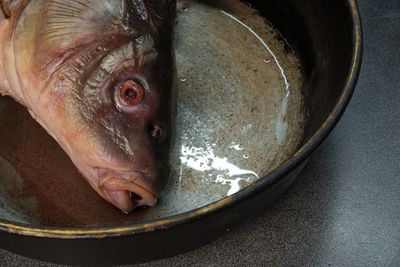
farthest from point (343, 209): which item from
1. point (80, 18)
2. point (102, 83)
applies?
point (80, 18)

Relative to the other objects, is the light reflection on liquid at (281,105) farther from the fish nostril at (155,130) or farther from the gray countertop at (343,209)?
the fish nostril at (155,130)

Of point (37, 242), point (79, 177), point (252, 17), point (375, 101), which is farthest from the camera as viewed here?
point (252, 17)

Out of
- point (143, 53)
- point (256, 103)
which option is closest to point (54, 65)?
point (143, 53)

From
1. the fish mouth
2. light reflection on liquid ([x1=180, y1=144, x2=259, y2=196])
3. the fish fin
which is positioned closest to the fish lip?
the fish mouth

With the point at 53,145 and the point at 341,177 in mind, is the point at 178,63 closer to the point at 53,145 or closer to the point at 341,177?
the point at 53,145

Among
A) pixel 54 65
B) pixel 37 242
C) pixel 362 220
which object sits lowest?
pixel 362 220

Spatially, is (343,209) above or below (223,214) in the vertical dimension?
below

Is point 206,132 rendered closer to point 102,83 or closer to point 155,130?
point 155,130
